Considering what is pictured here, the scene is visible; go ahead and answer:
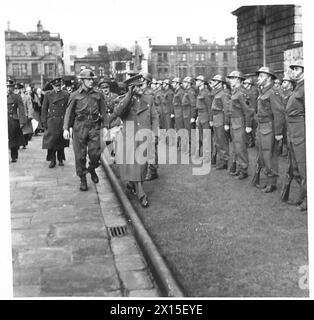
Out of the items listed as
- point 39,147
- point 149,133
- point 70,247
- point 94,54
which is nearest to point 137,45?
point 39,147

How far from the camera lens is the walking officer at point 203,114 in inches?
440

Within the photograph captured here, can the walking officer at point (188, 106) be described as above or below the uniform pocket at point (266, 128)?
above

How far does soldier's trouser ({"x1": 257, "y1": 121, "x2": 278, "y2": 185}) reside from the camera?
795 centimetres

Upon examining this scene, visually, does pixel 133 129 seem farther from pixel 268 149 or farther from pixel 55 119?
pixel 55 119

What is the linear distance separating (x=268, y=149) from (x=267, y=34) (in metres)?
13.4

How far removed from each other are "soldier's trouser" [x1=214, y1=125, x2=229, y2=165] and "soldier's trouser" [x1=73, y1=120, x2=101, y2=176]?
2643mm

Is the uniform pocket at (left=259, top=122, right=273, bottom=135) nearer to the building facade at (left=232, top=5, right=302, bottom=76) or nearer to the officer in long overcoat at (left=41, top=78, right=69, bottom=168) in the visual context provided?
the officer in long overcoat at (left=41, top=78, right=69, bottom=168)

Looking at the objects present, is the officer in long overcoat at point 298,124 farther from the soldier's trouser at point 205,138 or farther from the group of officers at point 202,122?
the soldier's trouser at point 205,138

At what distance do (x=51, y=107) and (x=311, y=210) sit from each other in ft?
26.0

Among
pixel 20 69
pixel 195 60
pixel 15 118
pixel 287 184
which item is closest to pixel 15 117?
pixel 15 118

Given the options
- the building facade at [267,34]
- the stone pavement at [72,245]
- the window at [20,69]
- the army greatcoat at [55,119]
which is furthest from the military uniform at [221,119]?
the window at [20,69]

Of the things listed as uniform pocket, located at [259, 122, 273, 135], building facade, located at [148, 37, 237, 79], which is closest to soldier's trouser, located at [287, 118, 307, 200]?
uniform pocket, located at [259, 122, 273, 135]

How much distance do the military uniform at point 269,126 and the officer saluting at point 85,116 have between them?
105 inches

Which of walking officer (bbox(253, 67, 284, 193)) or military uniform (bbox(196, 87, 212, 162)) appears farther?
military uniform (bbox(196, 87, 212, 162))
